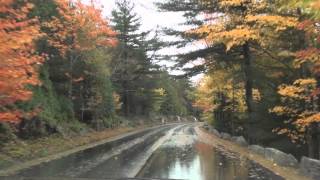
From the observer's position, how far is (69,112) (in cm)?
3744

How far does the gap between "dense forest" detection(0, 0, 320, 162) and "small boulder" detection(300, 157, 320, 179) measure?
148 centimetres

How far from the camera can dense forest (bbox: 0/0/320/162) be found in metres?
13.4

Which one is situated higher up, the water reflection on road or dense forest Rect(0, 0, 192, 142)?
dense forest Rect(0, 0, 192, 142)

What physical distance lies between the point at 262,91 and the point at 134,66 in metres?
42.1

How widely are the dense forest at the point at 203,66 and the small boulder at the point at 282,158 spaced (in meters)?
1.45

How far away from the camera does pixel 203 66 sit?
1334 inches

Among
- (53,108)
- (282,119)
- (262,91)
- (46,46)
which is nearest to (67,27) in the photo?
(46,46)

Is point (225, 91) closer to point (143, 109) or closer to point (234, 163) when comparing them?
point (234, 163)

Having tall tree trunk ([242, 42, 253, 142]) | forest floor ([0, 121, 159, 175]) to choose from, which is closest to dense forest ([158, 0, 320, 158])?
tall tree trunk ([242, 42, 253, 142])

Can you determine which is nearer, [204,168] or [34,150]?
[204,168]

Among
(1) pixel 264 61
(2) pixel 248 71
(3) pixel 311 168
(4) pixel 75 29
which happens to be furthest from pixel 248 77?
(3) pixel 311 168

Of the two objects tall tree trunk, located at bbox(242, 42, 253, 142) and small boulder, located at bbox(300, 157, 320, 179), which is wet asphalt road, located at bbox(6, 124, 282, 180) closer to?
small boulder, located at bbox(300, 157, 320, 179)

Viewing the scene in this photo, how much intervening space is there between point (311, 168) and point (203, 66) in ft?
62.5

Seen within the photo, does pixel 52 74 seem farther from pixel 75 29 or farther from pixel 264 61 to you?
pixel 264 61
